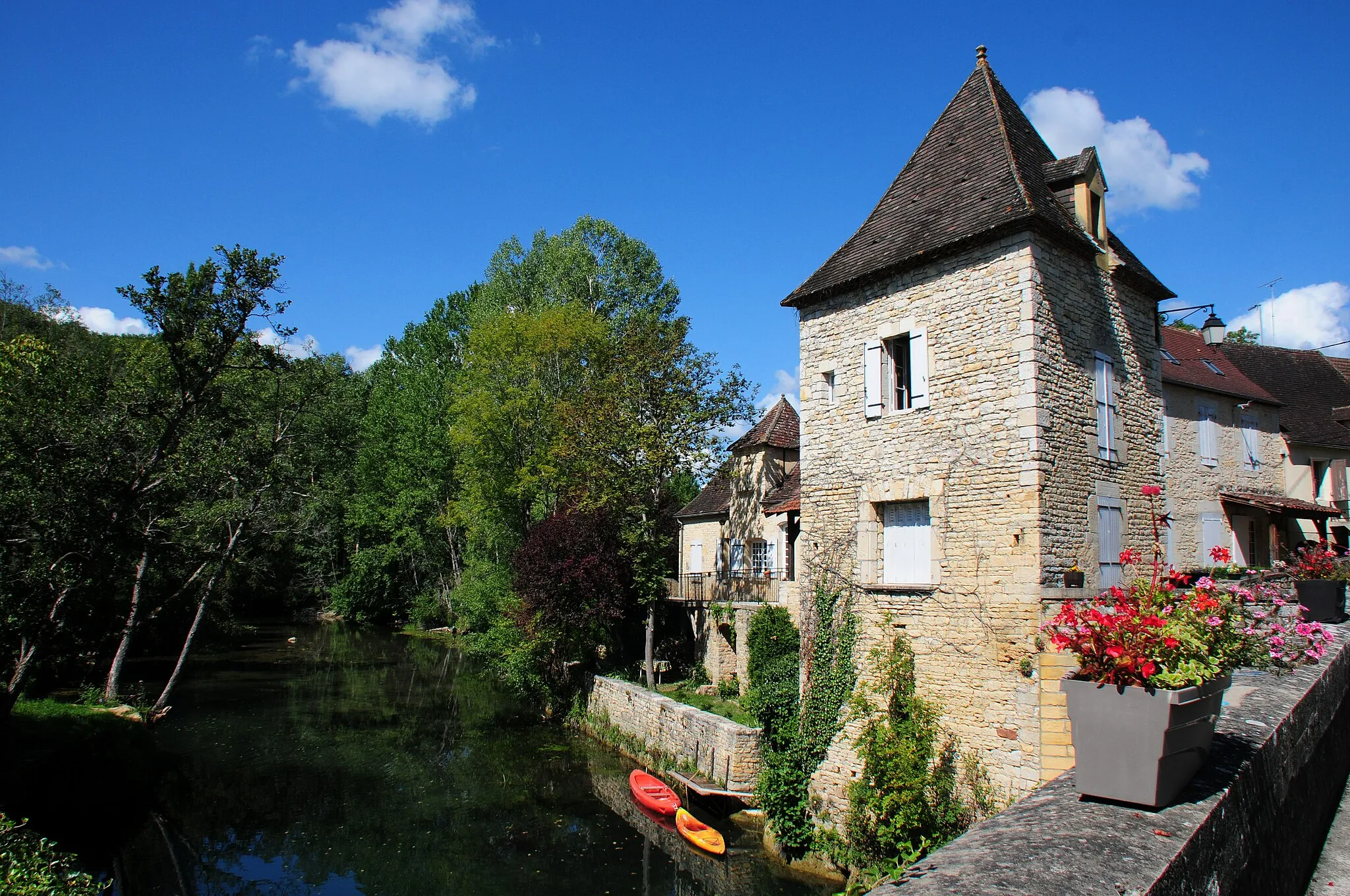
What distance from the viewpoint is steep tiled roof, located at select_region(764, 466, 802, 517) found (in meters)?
19.4

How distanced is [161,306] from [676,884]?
1281 centimetres

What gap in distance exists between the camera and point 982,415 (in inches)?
389

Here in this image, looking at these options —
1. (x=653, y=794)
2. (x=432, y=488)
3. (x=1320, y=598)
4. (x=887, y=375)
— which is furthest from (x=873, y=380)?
(x=432, y=488)

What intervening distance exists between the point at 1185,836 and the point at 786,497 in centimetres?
1789

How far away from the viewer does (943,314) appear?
10508 millimetres

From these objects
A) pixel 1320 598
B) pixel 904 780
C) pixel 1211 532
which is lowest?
pixel 904 780

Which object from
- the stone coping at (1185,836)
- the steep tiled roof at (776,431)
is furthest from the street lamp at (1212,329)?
the stone coping at (1185,836)

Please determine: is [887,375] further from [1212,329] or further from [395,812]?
[1212,329]

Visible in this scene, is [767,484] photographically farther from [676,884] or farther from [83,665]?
[83,665]

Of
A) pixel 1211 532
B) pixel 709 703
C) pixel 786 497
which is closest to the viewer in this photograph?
pixel 1211 532

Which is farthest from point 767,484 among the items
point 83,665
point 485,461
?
point 83,665

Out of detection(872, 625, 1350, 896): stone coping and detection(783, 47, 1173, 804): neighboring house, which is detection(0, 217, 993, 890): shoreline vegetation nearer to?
detection(783, 47, 1173, 804): neighboring house

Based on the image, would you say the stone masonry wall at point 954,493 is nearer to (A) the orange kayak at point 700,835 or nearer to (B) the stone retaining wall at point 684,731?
(A) the orange kayak at point 700,835

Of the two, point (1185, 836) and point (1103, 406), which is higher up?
point (1103, 406)
